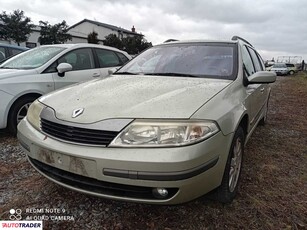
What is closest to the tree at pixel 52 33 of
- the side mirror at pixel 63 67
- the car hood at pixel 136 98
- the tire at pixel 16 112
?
the side mirror at pixel 63 67

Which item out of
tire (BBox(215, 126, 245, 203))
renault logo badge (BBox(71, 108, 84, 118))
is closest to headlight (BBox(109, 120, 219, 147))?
renault logo badge (BBox(71, 108, 84, 118))

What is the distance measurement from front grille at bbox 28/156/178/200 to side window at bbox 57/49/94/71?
115 inches

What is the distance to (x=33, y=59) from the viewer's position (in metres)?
4.58

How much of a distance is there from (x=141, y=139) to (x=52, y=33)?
29.9 m

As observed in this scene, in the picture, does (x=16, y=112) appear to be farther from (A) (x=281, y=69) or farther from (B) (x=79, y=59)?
(A) (x=281, y=69)

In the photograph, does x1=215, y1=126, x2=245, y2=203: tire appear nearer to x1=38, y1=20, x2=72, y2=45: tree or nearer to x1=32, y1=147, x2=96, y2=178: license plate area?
x1=32, y1=147, x2=96, y2=178: license plate area

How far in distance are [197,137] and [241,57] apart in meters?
1.57

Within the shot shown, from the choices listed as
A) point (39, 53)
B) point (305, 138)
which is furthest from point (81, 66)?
point (305, 138)

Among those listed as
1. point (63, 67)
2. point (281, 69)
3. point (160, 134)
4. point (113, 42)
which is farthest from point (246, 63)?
point (281, 69)

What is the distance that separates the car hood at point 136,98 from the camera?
1.92 meters

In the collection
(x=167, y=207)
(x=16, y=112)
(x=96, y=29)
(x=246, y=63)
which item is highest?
(x=96, y=29)

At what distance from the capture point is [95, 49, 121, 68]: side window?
5245mm

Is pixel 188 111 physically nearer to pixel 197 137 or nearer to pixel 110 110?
pixel 197 137

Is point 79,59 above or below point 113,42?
below
